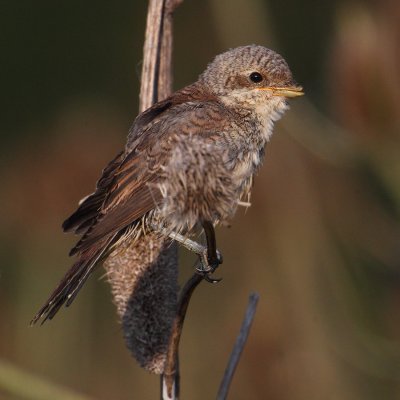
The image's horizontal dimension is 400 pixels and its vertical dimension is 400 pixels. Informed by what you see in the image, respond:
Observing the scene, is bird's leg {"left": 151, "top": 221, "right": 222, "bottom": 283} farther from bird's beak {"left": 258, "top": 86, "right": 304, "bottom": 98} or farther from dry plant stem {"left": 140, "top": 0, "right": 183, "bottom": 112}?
bird's beak {"left": 258, "top": 86, "right": 304, "bottom": 98}

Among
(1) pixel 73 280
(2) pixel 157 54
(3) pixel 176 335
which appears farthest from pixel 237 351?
(2) pixel 157 54

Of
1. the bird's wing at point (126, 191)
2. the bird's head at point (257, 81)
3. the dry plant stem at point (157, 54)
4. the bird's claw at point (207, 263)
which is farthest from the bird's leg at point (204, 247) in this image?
the bird's head at point (257, 81)

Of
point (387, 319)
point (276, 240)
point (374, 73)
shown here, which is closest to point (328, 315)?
point (387, 319)

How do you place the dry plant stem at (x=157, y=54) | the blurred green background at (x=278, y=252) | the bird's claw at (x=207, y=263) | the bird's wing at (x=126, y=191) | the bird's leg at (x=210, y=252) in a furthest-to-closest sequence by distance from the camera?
the blurred green background at (x=278, y=252) → the dry plant stem at (x=157, y=54) → the bird's wing at (x=126, y=191) → the bird's claw at (x=207, y=263) → the bird's leg at (x=210, y=252)

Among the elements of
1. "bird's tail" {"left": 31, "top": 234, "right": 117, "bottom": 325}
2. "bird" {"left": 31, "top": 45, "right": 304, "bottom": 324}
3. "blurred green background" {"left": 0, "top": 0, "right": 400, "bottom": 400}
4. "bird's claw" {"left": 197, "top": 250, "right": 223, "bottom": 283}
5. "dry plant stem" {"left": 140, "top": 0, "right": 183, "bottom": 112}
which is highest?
"dry plant stem" {"left": 140, "top": 0, "right": 183, "bottom": 112}

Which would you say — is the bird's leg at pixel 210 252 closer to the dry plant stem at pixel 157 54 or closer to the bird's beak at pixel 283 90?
the dry plant stem at pixel 157 54

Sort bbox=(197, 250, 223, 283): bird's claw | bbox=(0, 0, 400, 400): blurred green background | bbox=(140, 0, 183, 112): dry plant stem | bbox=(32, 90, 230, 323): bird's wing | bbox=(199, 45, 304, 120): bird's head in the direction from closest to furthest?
bbox=(197, 250, 223, 283): bird's claw < bbox=(32, 90, 230, 323): bird's wing < bbox=(140, 0, 183, 112): dry plant stem < bbox=(199, 45, 304, 120): bird's head < bbox=(0, 0, 400, 400): blurred green background

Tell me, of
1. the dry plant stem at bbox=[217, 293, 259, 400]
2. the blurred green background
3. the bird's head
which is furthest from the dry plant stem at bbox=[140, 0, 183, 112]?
the dry plant stem at bbox=[217, 293, 259, 400]

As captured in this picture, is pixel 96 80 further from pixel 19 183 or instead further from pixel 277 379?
pixel 277 379
